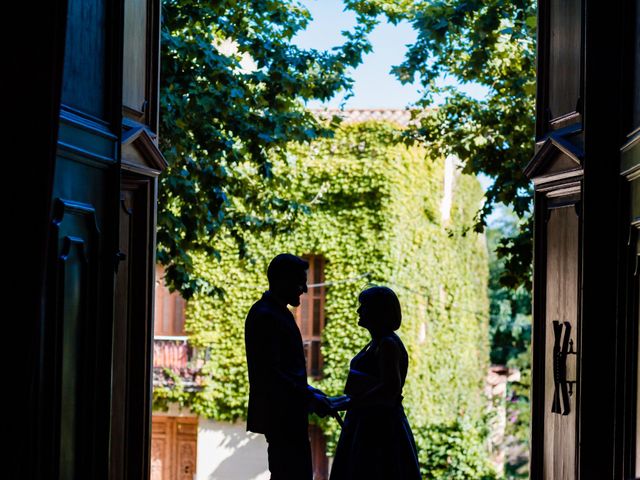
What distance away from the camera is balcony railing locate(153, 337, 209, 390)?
14758 mm

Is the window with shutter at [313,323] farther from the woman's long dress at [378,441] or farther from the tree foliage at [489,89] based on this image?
the woman's long dress at [378,441]

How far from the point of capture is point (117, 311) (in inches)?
177

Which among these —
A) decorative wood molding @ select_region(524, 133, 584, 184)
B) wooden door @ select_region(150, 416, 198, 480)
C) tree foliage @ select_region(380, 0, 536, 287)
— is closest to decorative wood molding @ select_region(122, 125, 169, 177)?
decorative wood molding @ select_region(524, 133, 584, 184)

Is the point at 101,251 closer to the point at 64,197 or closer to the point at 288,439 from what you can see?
the point at 64,197

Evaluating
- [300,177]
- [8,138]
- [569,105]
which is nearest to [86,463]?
[8,138]

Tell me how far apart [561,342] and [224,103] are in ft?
14.1

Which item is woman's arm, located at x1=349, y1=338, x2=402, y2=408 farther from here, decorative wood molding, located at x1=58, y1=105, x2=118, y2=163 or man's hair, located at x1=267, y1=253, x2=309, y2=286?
decorative wood molding, located at x1=58, y1=105, x2=118, y2=163

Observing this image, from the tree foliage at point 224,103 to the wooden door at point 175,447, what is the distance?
7.02 meters

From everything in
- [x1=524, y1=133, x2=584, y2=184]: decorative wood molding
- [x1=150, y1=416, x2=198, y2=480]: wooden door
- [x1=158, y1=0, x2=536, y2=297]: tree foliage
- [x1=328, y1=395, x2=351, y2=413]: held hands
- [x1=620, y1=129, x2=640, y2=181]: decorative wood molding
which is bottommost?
[x1=150, y1=416, x2=198, y2=480]: wooden door

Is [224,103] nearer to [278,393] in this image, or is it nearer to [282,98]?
[282,98]

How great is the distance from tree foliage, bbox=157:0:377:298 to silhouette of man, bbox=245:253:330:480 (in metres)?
3.33

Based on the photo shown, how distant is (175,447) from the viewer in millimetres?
14875

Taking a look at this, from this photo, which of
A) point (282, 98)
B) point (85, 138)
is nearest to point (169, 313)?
point (282, 98)

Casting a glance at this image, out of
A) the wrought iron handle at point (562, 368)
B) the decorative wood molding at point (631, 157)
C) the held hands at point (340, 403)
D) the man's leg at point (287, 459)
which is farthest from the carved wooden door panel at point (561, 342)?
the man's leg at point (287, 459)
